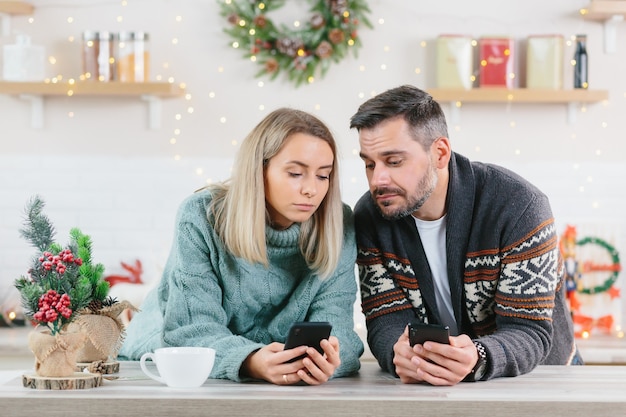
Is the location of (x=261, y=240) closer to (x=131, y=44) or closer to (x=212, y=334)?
(x=212, y=334)

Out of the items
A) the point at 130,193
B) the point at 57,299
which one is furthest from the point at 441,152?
the point at 130,193

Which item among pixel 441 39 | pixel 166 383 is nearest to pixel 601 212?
pixel 441 39

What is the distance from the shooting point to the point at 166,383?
171cm

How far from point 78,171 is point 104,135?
206mm

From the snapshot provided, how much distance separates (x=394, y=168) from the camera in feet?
7.41

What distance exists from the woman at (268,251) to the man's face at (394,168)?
134mm

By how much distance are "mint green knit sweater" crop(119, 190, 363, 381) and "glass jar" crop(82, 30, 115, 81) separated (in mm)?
2058

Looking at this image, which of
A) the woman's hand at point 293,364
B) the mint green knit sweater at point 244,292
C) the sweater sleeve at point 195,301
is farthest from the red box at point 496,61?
the woman's hand at point 293,364

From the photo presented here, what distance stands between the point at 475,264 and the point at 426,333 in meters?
0.40

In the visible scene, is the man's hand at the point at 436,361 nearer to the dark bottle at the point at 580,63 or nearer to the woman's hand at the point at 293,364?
the woman's hand at the point at 293,364

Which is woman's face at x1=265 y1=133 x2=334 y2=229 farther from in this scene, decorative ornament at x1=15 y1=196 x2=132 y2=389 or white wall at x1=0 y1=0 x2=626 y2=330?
white wall at x1=0 y1=0 x2=626 y2=330

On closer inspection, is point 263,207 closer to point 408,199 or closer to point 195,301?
point 195,301

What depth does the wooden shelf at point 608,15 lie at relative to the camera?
4.00 m

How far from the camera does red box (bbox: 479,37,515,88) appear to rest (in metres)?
4.09
